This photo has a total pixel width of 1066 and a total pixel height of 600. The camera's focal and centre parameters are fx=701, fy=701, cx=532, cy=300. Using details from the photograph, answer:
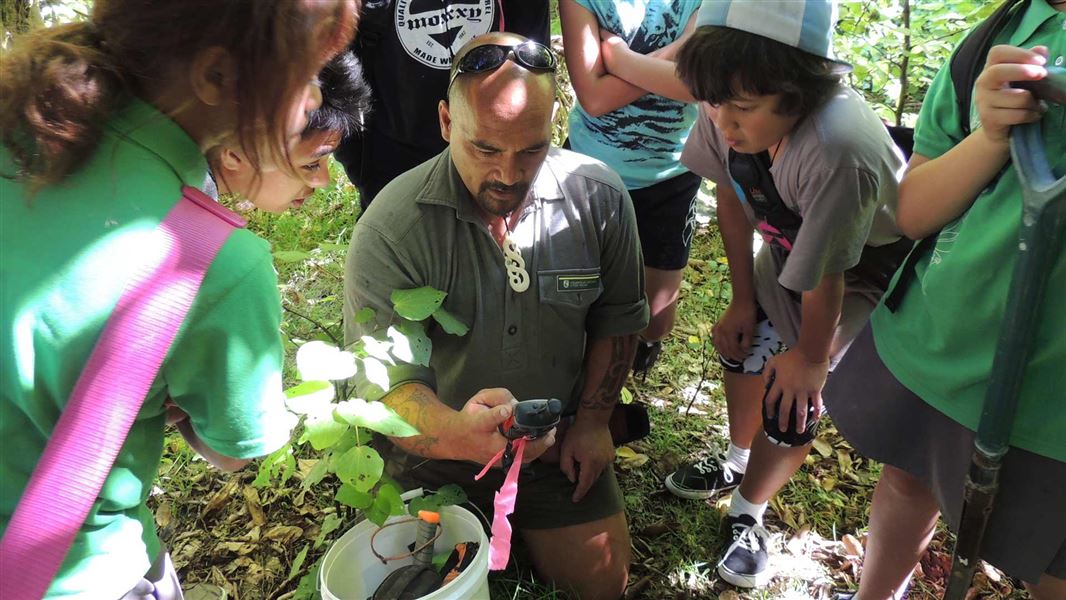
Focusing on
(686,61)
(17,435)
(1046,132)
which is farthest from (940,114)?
(17,435)

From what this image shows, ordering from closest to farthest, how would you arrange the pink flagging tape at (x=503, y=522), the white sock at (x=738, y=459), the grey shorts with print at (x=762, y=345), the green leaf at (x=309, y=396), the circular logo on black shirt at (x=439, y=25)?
1. the green leaf at (x=309, y=396)
2. the pink flagging tape at (x=503, y=522)
3. the circular logo on black shirt at (x=439, y=25)
4. the grey shorts with print at (x=762, y=345)
5. the white sock at (x=738, y=459)

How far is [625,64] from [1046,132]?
131 cm

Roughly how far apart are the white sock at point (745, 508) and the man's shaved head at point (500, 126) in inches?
54.7

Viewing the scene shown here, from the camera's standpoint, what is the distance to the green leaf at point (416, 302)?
5.59 feet

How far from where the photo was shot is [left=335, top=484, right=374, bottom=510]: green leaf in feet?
5.43

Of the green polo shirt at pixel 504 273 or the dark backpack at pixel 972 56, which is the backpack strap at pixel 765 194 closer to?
the green polo shirt at pixel 504 273

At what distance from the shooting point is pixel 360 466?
1.53 metres

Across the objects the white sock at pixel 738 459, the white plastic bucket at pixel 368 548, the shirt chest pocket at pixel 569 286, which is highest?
the shirt chest pocket at pixel 569 286

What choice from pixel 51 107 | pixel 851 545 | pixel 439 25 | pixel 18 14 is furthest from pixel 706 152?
pixel 18 14

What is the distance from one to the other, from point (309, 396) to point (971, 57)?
60.3 inches

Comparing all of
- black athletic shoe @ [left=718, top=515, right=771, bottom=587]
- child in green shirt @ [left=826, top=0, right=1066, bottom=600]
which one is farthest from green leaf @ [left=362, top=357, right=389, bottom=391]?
black athletic shoe @ [left=718, top=515, right=771, bottom=587]

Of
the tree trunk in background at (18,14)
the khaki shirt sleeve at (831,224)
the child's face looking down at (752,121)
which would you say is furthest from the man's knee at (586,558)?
the tree trunk in background at (18,14)

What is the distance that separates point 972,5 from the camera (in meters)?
2.83

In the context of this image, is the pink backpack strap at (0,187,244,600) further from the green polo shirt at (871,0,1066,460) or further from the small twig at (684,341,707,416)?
the small twig at (684,341,707,416)
